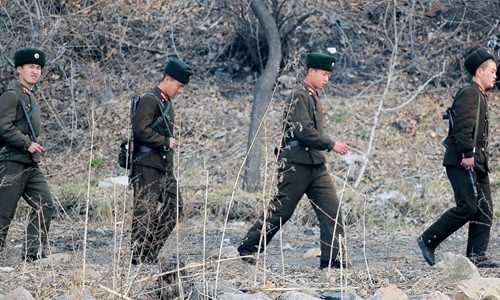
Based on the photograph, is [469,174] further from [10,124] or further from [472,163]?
[10,124]

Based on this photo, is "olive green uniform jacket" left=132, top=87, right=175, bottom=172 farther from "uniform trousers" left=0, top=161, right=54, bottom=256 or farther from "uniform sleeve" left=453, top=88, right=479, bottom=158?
"uniform sleeve" left=453, top=88, right=479, bottom=158

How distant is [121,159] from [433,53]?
8.42 metres

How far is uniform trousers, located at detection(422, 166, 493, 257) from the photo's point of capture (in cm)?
884

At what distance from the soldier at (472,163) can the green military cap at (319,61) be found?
1068 millimetres

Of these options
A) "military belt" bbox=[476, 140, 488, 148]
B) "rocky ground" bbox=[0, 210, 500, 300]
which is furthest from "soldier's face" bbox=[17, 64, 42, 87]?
"military belt" bbox=[476, 140, 488, 148]

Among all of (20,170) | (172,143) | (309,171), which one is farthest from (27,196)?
(309,171)

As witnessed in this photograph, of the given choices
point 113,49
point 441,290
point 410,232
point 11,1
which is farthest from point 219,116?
point 441,290

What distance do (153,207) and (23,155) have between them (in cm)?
122

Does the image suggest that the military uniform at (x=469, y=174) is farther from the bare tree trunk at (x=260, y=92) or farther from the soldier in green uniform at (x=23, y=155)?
the bare tree trunk at (x=260, y=92)

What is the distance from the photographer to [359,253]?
10.4 meters

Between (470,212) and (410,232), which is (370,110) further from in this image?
(470,212)

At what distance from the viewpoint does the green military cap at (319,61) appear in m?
8.90

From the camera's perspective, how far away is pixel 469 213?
29.0 feet

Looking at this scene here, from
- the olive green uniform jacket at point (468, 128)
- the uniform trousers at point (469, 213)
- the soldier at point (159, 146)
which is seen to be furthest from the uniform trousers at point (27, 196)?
the olive green uniform jacket at point (468, 128)
